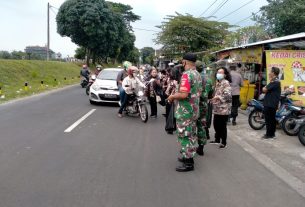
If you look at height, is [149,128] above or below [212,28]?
below

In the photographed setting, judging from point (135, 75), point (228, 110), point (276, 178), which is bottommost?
point (276, 178)

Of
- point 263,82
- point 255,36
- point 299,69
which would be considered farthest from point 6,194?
point 255,36

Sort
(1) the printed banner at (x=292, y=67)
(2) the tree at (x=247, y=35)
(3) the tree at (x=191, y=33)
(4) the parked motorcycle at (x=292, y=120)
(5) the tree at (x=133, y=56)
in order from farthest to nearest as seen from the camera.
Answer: (5) the tree at (x=133, y=56), (2) the tree at (x=247, y=35), (3) the tree at (x=191, y=33), (1) the printed banner at (x=292, y=67), (4) the parked motorcycle at (x=292, y=120)

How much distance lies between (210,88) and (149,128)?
3.07 meters

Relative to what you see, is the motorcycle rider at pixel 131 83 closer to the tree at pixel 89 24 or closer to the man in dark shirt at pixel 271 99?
the man in dark shirt at pixel 271 99

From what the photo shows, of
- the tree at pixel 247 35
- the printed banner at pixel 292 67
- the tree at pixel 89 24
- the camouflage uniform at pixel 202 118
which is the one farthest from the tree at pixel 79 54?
the camouflage uniform at pixel 202 118

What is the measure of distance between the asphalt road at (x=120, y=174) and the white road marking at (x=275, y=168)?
10 cm

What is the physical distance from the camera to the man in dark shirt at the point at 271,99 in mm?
8430

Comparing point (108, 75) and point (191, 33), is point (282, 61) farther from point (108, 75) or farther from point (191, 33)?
point (191, 33)

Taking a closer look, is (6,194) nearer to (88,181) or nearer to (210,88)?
(88,181)

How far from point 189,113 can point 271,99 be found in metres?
3.51

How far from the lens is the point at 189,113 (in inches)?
226

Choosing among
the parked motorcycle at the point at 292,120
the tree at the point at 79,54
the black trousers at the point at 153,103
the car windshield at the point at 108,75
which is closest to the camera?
the parked motorcycle at the point at 292,120

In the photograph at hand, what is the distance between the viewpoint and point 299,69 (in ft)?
34.2
